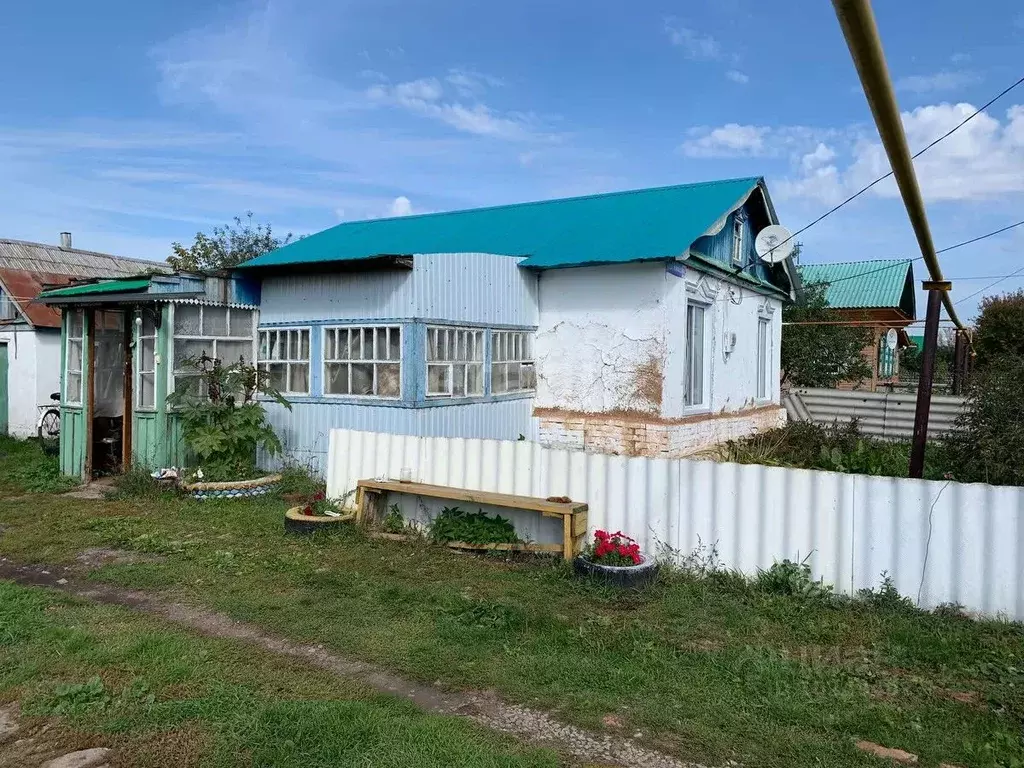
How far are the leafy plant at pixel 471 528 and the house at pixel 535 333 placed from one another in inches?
103

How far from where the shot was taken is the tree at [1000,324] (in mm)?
24734

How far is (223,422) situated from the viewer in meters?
9.20

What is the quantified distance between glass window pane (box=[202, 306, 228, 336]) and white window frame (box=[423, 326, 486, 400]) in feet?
9.82

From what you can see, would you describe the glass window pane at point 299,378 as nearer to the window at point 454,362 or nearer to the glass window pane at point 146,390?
the glass window pane at point 146,390

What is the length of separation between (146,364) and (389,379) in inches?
125

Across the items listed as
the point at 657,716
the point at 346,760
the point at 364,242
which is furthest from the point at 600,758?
the point at 364,242

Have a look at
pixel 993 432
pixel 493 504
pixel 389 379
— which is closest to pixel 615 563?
pixel 493 504

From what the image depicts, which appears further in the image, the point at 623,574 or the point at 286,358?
the point at 286,358

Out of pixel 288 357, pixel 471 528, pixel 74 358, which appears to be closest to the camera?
pixel 471 528

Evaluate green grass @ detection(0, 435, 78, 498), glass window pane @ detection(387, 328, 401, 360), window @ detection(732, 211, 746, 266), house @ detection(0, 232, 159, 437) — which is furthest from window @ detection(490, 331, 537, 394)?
house @ detection(0, 232, 159, 437)

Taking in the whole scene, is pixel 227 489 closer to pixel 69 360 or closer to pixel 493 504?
pixel 69 360

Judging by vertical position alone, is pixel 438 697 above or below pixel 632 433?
below

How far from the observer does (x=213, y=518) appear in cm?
798

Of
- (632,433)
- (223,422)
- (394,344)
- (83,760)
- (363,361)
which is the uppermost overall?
(394,344)
